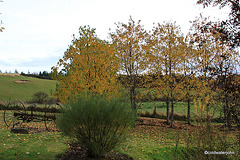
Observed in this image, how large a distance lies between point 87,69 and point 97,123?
230 inches

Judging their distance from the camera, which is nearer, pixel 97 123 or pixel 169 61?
pixel 97 123

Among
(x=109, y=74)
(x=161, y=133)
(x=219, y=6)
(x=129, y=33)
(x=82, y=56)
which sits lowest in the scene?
(x=161, y=133)

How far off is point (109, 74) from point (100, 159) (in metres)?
6.22

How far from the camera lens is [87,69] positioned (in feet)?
35.9

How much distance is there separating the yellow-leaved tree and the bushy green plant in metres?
4.28

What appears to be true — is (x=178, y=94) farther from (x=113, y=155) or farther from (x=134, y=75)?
(x=113, y=155)

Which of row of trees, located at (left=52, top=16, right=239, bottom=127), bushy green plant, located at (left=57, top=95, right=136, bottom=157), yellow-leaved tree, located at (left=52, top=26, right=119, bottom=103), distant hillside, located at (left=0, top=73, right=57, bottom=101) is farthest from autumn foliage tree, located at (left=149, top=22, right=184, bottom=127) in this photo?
distant hillside, located at (left=0, top=73, right=57, bottom=101)

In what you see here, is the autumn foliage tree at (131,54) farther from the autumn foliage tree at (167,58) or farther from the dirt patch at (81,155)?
the dirt patch at (81,155)

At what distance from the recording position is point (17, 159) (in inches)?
229

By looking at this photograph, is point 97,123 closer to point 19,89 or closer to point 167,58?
point 167,58

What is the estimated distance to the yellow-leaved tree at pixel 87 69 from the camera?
10648 millimetres

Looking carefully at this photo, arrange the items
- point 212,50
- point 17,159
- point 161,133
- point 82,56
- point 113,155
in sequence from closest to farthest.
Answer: point 17,159 → point 113,155 → point 82,56 → point 161,133 → point 212,50

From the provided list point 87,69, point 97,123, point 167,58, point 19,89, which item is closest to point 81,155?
point 97,123

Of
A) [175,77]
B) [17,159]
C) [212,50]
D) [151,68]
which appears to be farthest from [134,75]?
[17,159]
